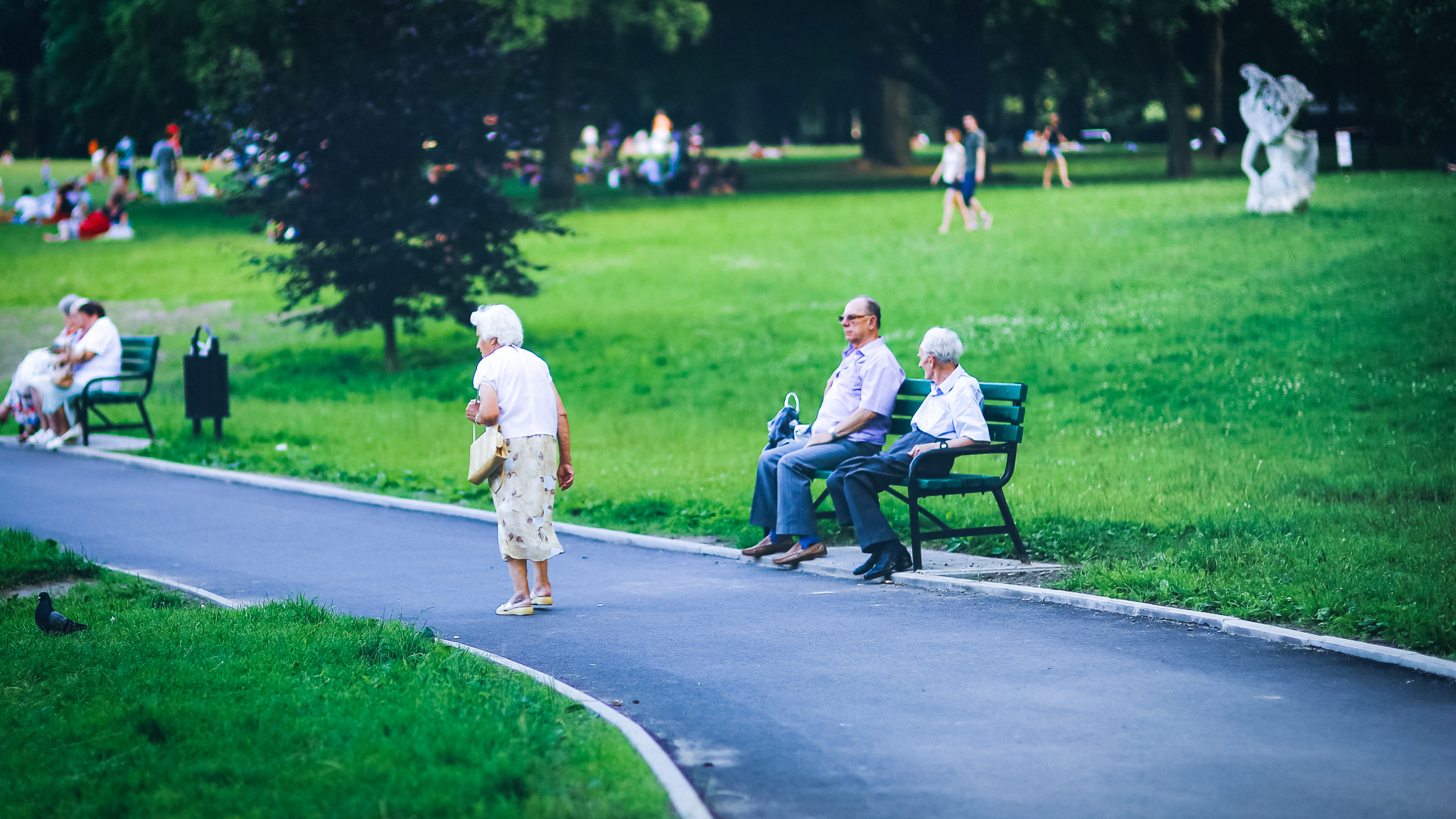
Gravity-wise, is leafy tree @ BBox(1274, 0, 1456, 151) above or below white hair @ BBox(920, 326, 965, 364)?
above

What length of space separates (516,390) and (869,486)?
2346 millimetres

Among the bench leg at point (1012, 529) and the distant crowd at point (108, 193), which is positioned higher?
the distant crowd at point (108, 193)

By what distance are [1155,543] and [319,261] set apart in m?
14.6

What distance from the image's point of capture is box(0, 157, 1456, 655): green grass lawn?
970cm

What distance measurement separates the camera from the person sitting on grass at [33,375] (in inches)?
642

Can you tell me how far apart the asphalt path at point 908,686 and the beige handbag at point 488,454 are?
804 millimetres

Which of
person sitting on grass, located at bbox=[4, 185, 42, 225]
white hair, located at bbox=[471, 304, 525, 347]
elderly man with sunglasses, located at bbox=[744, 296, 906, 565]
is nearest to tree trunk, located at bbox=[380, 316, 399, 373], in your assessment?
elderly man with sunglasses, located at bbox=[744, 296, 906, 565]

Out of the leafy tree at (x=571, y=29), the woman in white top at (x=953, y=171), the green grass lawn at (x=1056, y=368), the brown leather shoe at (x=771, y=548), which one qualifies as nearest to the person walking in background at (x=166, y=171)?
the green grass lawn at (x=1056, y=368)

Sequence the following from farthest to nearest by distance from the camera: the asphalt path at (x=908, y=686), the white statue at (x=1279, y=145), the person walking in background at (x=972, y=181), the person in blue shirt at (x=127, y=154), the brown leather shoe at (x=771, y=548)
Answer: the person in blue shirt at (x=127, y=154), the person walking in background at (x=972, y=181), the white statue at (x=1279, y=145), the brown leather shoe at (x=771, y=548), the asphalt path at (x=908, y=686)

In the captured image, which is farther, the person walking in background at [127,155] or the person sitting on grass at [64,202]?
the person walking in background at [127,155]

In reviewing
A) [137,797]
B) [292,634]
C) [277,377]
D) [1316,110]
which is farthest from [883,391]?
[1316,110]

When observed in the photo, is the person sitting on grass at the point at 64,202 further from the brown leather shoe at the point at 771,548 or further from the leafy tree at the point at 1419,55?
the leafy tree at the point at 1419,55

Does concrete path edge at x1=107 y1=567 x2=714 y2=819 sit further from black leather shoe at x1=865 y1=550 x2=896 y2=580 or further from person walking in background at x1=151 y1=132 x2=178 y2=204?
person walking in background at x1=151 y1=132 x2=178 y2=204

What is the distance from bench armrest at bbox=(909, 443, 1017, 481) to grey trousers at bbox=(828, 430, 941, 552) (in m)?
0.12
